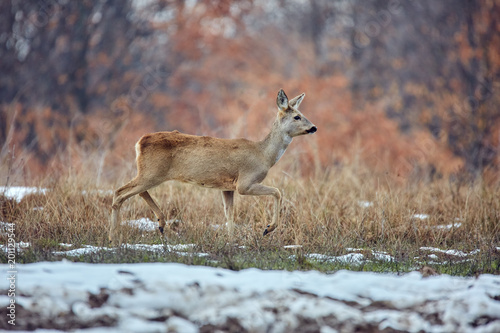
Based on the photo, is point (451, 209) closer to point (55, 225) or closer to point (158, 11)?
point (55, 225)

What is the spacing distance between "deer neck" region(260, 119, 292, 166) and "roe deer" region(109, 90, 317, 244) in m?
0.01

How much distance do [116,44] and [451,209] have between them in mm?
15197

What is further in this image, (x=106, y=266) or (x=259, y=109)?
(x=259, y=109)

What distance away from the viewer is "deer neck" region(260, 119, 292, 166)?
321 inches

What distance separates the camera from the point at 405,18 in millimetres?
23844

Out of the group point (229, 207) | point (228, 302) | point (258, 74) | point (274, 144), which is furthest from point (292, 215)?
point (258, 74)

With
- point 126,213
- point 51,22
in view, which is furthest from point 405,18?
point 126,213

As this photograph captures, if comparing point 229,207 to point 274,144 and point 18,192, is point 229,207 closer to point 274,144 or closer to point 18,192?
point 274,144

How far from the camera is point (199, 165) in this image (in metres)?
7.75

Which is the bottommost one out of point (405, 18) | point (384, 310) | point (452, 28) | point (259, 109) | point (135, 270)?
point (384, 310)

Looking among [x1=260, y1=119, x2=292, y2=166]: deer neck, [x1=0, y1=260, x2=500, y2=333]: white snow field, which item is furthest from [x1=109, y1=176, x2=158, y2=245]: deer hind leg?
[x1=0, y1=260, x2=500, y2=333]: white snow field

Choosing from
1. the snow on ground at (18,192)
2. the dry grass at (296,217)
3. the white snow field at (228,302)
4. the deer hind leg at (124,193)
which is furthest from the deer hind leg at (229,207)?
the white snow field at (228,302)

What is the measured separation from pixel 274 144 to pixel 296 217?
1.07 m

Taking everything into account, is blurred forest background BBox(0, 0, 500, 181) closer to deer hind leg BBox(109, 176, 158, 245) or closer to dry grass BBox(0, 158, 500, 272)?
dry grass BBox(0, 158, 500, 272)
